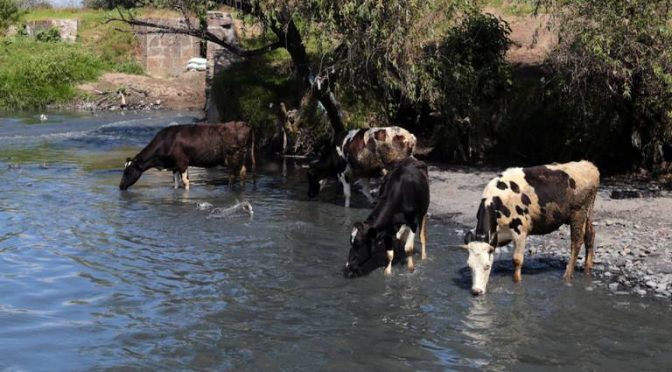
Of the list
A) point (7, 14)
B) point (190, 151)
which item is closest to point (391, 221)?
point (190, 151)

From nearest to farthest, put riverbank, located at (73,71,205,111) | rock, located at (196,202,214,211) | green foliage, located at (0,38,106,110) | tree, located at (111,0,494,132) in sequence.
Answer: rock, located at (196,202,214,211) < tree, located at (111,0,494,132) < green foliage, located at (0,38,106,110) < riverbank, located at (73,71,205,111)

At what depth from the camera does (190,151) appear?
18.9m

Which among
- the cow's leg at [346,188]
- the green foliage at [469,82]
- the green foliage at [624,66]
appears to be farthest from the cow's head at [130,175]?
the green foliage at [624,66]

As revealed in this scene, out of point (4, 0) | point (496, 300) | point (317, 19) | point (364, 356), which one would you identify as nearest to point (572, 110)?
point (317, 19)

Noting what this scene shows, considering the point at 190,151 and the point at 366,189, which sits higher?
the point at 190,151

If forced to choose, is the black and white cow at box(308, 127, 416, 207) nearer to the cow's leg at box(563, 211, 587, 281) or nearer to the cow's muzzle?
the cow's leg at box(563, 211, 587, 281)

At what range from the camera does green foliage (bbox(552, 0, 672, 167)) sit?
1522 centimetres

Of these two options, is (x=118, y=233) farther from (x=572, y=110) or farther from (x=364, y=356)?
(x=572, y=110)

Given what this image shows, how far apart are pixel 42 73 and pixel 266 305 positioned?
33.3m

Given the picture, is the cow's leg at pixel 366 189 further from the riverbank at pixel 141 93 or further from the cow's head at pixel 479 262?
the riverbank at pixel 141 93

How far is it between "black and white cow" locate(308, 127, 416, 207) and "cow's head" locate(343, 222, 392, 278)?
434cm

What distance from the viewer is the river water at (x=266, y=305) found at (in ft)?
28.7

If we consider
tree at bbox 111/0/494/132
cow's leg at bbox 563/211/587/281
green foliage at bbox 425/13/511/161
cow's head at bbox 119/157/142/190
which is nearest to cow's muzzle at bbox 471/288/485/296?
cow's leg at bbox 563/211/587/281

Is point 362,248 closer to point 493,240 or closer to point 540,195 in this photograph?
point 493,240
